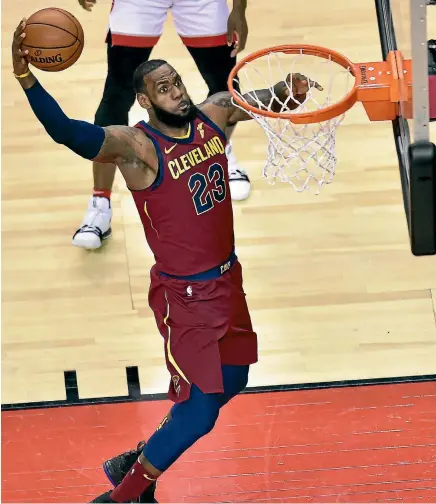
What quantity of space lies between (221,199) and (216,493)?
51.4 inches

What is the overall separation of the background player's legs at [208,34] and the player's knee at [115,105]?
0.39m

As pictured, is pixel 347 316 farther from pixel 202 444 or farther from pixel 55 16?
pixel 55 16

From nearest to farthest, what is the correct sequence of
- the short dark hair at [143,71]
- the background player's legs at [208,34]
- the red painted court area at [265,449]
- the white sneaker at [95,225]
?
the short dark hair at [143,71] < the red painted court area at [265,449] < the background player's legs at [208,34] < the white sneaker at [95,225]

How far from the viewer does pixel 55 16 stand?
16.6 feet

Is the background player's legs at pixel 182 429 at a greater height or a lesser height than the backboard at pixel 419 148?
lesser

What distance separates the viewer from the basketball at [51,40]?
195 inches

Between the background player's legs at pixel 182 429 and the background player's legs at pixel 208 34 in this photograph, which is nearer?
the background player's legs at pixel 182 429

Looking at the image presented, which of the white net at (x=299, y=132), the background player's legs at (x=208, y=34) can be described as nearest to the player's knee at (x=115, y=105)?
the background player's legs at (x=208, y=34)

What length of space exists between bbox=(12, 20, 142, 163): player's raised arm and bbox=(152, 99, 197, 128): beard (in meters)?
0.13

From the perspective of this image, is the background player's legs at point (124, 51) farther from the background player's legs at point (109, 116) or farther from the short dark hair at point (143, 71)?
the short dark hair at point (143, 71)

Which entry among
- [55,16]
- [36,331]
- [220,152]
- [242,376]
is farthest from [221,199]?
[36,331]

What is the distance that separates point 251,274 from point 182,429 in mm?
1506

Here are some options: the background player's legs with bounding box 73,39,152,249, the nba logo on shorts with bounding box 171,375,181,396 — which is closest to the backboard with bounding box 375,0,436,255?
the nba logo on shorts with bounding box 171,375,181,396

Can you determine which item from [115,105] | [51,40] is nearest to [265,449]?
[115,105]
